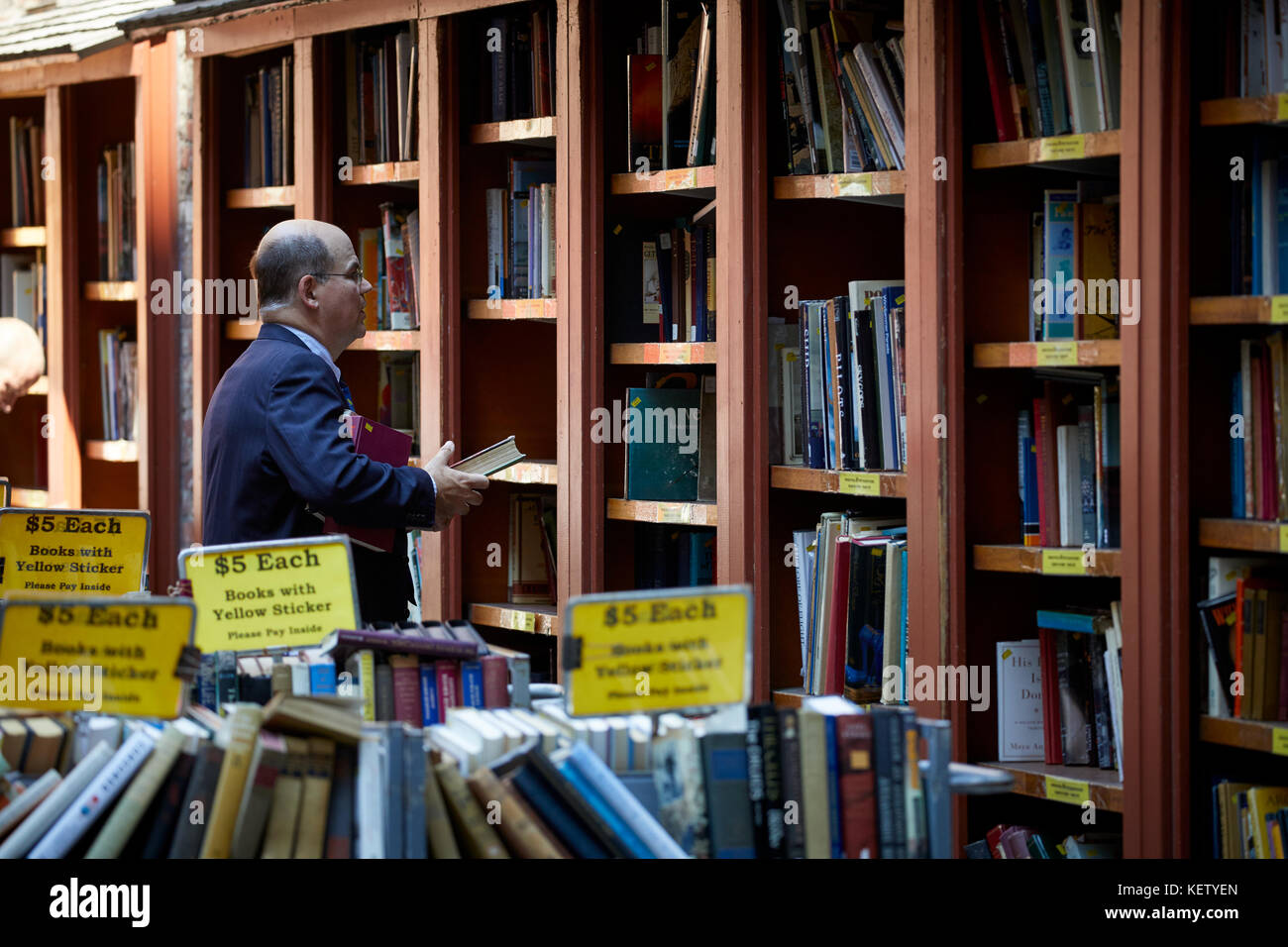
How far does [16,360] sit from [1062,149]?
390 centimetres

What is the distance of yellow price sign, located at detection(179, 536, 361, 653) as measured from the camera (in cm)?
232

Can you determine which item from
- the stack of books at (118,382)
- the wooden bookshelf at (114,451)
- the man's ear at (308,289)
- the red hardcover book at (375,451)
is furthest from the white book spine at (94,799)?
the stack of books at (118,382)

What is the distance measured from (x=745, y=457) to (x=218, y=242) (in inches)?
94.2

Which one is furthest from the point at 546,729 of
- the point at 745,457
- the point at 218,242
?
the point at 218,242

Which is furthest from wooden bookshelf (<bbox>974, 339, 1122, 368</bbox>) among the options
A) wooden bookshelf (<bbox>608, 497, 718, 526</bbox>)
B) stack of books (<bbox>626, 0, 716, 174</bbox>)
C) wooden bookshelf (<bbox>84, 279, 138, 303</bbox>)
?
wooden bookshelf (<bbox>84, 279, 138, 303</bbox>)

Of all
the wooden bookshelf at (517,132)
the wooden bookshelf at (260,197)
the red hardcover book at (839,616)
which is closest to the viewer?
the red hardcover book at (839,616)

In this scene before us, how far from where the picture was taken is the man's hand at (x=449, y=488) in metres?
3.14

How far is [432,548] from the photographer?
4.16 metres

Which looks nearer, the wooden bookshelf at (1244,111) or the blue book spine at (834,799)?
the blue book spine at (834,799)

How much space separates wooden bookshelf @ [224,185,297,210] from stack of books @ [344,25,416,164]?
0.29m

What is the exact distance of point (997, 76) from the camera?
9.88ft

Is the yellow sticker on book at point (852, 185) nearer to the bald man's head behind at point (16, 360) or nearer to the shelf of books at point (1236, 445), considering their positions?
the shelf of books at point (1236, 445)

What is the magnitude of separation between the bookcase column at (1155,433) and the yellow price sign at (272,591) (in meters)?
1.48

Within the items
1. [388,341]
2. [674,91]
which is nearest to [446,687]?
[674,91]
